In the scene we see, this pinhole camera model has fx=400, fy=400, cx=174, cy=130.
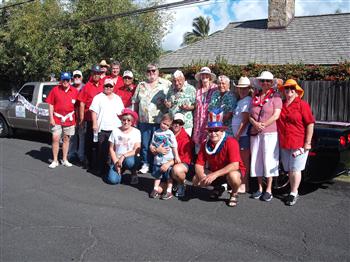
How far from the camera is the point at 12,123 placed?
1121 centimetres

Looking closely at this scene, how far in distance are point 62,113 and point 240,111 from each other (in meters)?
3.67

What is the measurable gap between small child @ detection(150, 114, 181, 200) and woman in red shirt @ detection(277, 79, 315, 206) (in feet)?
5.03

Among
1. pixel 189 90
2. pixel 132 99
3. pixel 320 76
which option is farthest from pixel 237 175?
pixel 320 76

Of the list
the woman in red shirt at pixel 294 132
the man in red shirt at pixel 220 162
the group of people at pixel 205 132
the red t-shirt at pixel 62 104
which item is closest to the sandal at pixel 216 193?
the group of people at pixel 205 132

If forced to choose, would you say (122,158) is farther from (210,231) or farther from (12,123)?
(12,123)

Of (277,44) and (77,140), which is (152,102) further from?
(277,44)

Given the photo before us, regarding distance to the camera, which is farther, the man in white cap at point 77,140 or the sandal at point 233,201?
the man in white cap at point 77,140

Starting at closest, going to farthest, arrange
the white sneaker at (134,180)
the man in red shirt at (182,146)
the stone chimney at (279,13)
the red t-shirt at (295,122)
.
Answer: the red t-shirt at (295,122)
the man in red shirt at (182,146)
the white sneaker at (134,180)
the stone chimney at (279,13)

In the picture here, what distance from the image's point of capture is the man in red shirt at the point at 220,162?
17.3 ft

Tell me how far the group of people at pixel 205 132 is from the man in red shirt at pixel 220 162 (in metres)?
0.01

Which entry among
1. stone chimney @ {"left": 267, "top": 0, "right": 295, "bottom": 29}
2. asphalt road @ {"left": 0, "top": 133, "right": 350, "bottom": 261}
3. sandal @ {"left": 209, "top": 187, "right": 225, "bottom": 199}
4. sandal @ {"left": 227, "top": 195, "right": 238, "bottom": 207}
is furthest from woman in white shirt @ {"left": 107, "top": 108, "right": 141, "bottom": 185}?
stone chimney @ {"left": 267, "top": 0, "right": 295, "bottom": 29}

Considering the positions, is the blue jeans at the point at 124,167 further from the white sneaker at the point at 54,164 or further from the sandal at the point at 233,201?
the sandal at the point at 233,201

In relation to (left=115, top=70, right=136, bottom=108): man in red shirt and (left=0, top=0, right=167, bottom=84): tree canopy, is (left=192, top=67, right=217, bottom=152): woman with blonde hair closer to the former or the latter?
(left=115, top=70, right=136, bottom=108): man in red shirt

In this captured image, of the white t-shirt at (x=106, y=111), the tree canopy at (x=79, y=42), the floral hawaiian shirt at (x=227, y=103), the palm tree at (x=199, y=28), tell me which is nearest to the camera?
the floral hawaiian shirt at (x=227, y=103)
